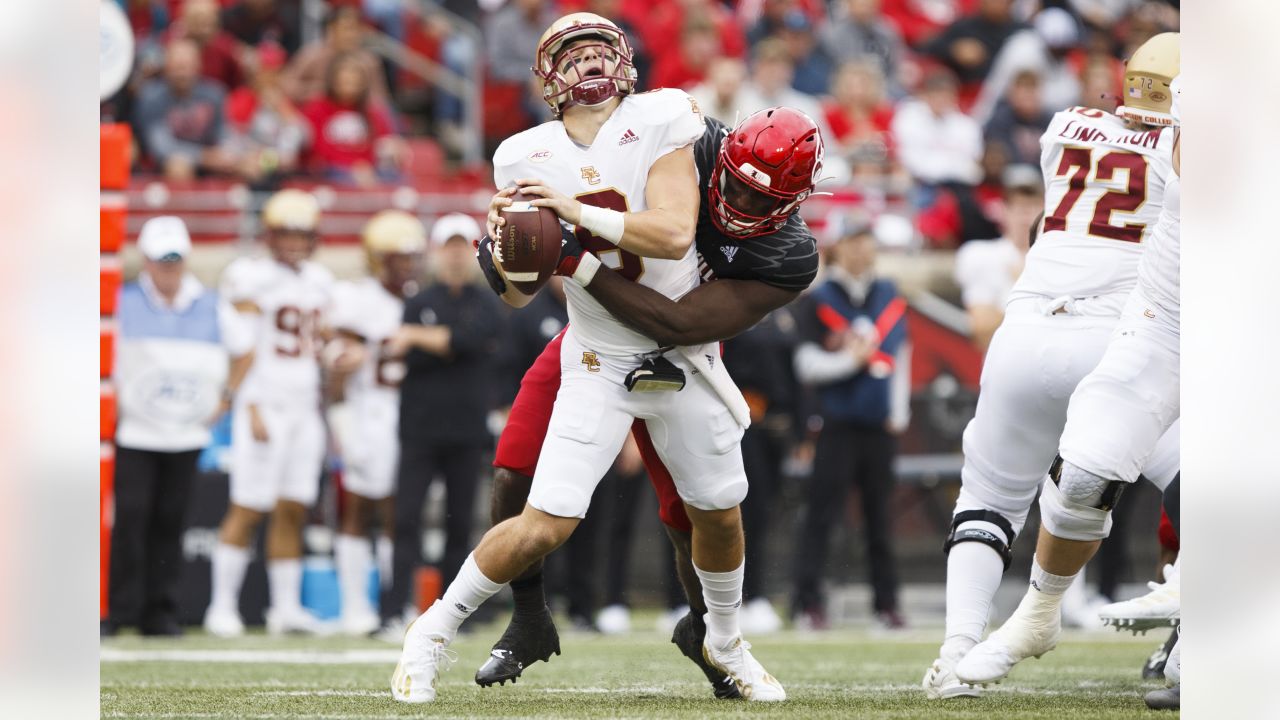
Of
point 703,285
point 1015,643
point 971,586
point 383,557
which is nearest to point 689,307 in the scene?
point 703,285

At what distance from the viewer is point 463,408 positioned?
8.27 m

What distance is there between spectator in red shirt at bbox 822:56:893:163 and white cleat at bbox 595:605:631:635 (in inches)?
188

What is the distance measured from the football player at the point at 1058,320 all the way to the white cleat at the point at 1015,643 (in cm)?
5

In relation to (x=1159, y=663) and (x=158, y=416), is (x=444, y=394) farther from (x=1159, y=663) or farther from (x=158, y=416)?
(x=1159, y=663)

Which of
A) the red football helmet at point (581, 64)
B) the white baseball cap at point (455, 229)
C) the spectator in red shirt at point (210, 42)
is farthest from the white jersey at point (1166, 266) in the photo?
the spectator in red shirt at point (210, 42)

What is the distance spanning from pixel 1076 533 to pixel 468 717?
182 centimetres

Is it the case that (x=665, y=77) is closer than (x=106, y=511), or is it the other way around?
(x=106, y=511)

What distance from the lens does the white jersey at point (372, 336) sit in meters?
8.89

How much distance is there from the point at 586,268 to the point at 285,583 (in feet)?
15.8

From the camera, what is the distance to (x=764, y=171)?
14.2 feet

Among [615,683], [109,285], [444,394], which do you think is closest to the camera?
[615,683]

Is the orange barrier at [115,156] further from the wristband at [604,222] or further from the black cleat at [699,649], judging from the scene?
the wristband at [604,222]
